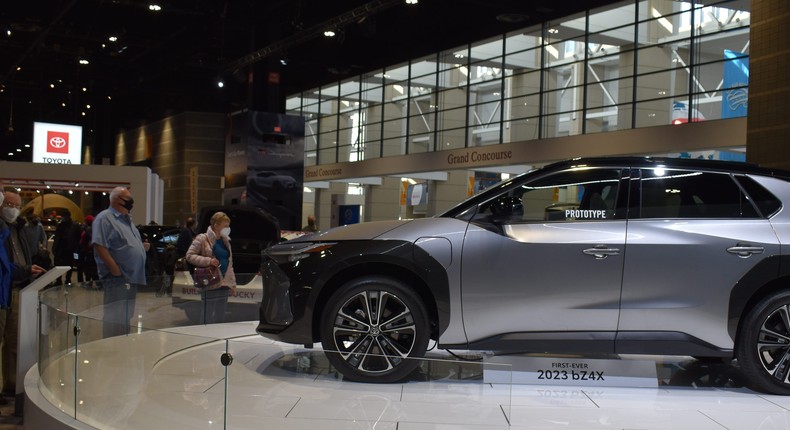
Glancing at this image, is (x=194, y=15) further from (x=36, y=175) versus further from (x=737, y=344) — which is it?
(x=737, y=344)

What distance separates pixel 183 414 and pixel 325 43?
25.0 metres

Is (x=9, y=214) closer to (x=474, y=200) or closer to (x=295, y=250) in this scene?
(x=295, y=250)

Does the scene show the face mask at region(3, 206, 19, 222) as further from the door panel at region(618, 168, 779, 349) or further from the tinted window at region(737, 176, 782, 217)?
the tinted window at region(737, 176, 782, 217)

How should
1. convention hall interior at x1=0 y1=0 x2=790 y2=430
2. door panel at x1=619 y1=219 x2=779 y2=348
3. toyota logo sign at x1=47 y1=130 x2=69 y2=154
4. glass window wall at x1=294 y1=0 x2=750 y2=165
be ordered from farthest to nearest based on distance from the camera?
toyota logo sign at x1=47 y1=130 x2=69 y2=154, glass window wall at x1=294 y1=0 x2=750 y2=165, door panel at x1=619 y1=219 x2=779 y2=348, convention hall interior at x1=0 y1=0 x2=790 y2=430

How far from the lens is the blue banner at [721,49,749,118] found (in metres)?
19.5

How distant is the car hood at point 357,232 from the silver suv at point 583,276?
0.09ft

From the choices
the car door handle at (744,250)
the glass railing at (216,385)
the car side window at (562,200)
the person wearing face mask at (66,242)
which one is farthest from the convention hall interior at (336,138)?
the person wearing face mask at (66,242)

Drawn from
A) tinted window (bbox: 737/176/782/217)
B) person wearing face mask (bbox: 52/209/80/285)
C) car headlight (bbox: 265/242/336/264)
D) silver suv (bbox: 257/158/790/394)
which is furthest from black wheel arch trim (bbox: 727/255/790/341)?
person wearing face mask (bbox: 52/209/80/285)

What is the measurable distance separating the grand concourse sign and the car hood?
1419 centimetres

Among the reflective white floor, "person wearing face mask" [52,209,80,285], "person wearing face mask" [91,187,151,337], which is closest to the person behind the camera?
the reflective white floor

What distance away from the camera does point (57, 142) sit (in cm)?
2655

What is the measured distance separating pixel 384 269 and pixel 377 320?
13.4 inches

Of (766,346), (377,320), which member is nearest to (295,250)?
(377,320)

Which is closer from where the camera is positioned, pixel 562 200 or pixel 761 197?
pixel 761 197
